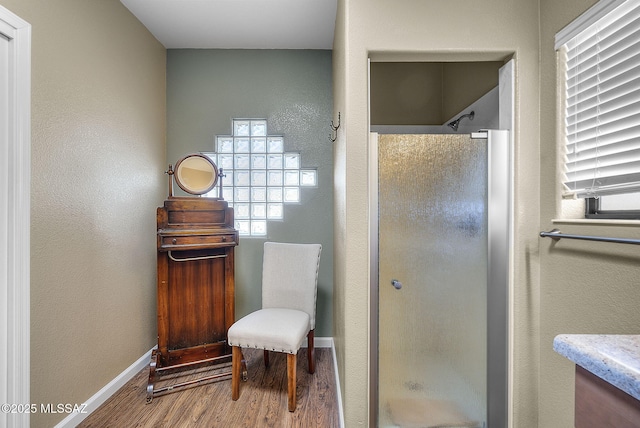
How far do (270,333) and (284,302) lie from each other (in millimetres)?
440

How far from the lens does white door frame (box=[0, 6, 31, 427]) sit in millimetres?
1394

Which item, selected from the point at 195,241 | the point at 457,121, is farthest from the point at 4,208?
the point at 457,121

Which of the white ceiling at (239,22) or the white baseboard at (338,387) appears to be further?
the white ceiling at (239,22)

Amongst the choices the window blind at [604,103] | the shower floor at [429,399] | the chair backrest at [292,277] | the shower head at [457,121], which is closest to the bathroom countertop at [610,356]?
the window blind at [604,103]

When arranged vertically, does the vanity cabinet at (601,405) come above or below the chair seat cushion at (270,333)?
above

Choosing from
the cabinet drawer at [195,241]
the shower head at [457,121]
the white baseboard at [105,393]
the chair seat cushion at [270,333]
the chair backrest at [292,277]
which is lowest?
the white baseboard at [105,393]

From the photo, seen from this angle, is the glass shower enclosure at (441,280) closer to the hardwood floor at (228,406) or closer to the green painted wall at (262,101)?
the hardwood floor at (228,406)

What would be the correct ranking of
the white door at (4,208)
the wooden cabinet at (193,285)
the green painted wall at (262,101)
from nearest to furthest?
the white door at (4,208) < the wooden cabinet at (193,285) < the green painted wall at (262,101)

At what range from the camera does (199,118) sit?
272 cm

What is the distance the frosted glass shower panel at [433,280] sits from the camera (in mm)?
1516

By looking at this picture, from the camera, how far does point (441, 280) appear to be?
154 centimetres

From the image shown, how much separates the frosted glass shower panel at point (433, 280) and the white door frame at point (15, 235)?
5.70 feet

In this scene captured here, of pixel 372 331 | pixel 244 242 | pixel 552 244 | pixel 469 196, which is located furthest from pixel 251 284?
pixel 552 244

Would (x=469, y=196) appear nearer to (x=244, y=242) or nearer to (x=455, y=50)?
(x=455, y=50)
